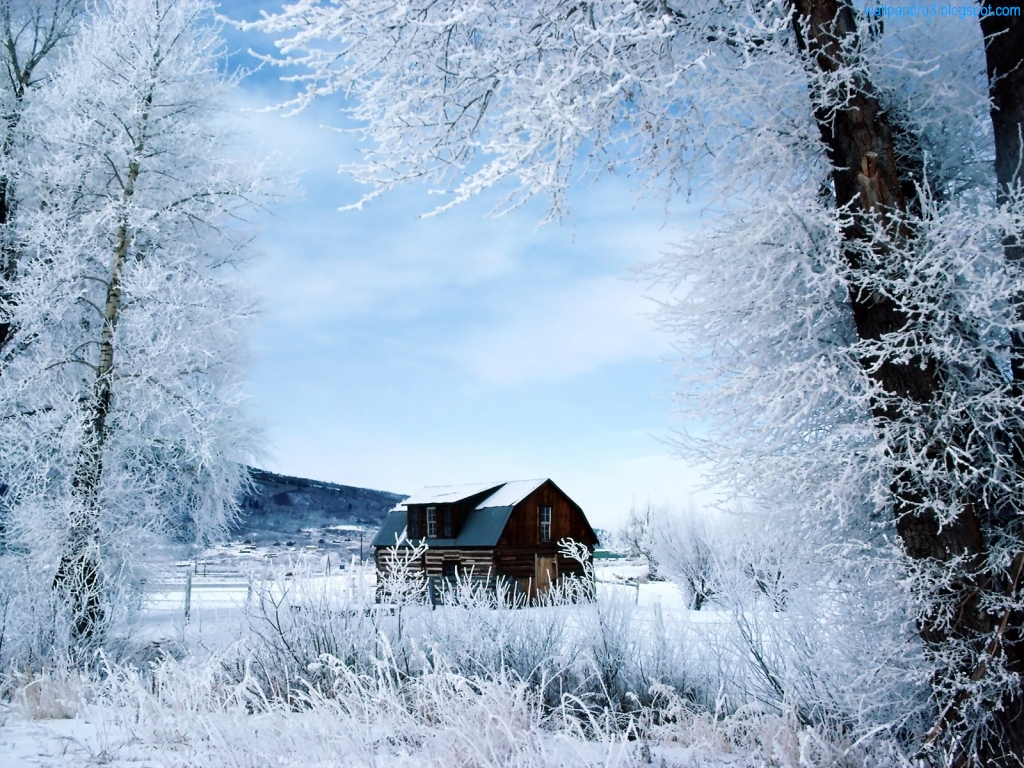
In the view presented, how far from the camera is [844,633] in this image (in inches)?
177

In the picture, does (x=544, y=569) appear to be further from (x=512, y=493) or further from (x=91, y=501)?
(x=91, y=501)

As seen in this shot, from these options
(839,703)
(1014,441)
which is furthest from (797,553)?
(1014,441)

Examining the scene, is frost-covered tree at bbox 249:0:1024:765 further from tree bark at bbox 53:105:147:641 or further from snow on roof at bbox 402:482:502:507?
snow on roof at bbox 402:482:502:507

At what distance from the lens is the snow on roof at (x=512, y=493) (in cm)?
2598

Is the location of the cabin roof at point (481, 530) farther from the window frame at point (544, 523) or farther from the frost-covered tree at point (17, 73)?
the frost-covered tree at point (17, 73)

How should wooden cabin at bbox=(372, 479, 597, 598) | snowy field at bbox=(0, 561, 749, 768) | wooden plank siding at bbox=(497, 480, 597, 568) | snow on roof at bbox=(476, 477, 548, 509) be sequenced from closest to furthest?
snowy field at bbox=(0, 561, 749, 768)
wooden cabin at bbox=(372, 479, 597, 598)
wooden plank siding at bbox=(497, 480, 597, 568)
snow on roof at bbox=(476, 477, 548, 509)

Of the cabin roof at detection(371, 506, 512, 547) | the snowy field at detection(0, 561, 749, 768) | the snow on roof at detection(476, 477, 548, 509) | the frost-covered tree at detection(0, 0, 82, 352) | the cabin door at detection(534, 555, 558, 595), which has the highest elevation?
the frost-covered tree at detection(0, 0, 82, 352)

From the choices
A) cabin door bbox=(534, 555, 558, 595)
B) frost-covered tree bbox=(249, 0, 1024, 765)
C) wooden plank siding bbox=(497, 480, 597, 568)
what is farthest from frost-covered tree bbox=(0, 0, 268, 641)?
cabin door bbox=(534, 555, 558, 595)

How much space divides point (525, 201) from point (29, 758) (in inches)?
194

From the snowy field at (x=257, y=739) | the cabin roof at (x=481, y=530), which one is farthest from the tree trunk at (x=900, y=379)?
the cabin roof at (x=481, y=530)

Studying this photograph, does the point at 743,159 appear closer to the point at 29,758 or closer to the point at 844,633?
the point at 844,633

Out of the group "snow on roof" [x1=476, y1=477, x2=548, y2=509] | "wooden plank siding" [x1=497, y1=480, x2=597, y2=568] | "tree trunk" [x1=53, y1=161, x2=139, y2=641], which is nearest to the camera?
"tree trunk" [x1=53, y1=161, x2=139, y2=641]

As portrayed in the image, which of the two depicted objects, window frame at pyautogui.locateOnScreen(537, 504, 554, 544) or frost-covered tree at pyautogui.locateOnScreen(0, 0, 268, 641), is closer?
frost-covered tree at pyautogui.locateOnScreen(0, 0, 268, 641)

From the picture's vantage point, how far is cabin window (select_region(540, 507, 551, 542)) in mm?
26906
